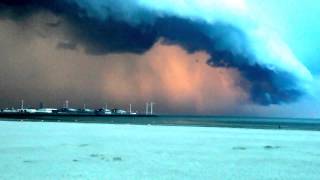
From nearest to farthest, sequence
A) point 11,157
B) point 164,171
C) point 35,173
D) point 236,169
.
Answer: point 35,173 → point 164,171 → point 236,169 → point 11,157

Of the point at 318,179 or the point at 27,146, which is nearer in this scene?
the point at 318,179

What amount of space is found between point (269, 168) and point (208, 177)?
4361 millimetres

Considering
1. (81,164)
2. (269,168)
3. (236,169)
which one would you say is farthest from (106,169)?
(269,168)

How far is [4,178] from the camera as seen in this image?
16531 mm

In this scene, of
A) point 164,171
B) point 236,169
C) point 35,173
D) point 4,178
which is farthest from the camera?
point 236,169

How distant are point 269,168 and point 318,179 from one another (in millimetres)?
3290

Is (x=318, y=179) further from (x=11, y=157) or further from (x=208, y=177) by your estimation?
(x=11, y=157)

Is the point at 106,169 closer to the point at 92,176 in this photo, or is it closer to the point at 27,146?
the point at 92,176

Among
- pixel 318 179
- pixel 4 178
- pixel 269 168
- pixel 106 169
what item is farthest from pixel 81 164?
pixel 318 179

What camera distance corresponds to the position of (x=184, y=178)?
57.7ft

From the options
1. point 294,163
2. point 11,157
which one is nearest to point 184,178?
point 294,163

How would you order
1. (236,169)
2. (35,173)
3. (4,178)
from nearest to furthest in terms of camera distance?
(4,178) → (35,173) → (236,169)

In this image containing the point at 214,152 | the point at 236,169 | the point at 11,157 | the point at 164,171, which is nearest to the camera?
the point at 164,171

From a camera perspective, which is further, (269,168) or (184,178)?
(269,168)
